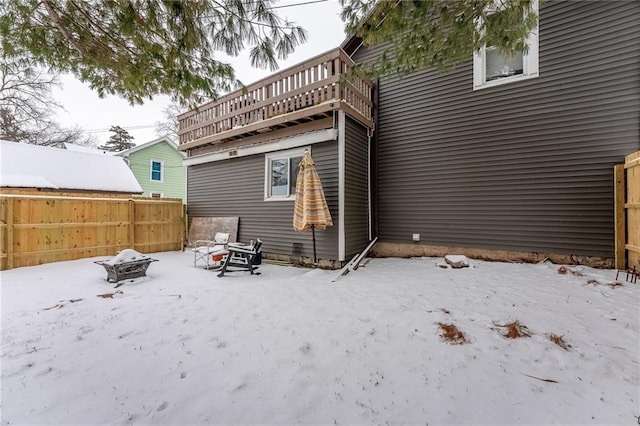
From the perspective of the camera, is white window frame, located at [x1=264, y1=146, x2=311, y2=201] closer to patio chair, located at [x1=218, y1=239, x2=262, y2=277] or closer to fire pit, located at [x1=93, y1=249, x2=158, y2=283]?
patio chair, located at [x1=218, y1=239, x2=262, y2=277]

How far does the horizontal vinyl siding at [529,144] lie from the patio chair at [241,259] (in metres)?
3.32

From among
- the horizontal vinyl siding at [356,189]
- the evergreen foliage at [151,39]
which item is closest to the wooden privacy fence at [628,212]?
the horizontal vinyl siding at [356,189]

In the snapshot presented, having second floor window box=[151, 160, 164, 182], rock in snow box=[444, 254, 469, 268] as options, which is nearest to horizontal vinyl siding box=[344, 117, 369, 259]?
rock in snow box=[444, 254, 469, 268]

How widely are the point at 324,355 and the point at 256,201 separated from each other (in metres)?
5.34

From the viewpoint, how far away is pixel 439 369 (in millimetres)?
2092

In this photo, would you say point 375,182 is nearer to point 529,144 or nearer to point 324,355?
point 529,144

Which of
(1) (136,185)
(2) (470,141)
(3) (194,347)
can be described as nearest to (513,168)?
(2) (470,141)

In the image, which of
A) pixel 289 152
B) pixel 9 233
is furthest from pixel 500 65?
pixel 9 233

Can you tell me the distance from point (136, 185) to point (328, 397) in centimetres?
1541

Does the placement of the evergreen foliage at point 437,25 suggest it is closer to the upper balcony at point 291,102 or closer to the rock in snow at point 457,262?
the upper balcony at point 291,102

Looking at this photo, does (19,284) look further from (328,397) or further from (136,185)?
(136,185)

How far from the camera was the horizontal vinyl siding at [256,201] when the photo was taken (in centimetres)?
584

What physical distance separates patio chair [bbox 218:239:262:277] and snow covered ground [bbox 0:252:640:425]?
3.62 ft

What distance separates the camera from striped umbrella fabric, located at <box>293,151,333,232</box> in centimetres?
535
